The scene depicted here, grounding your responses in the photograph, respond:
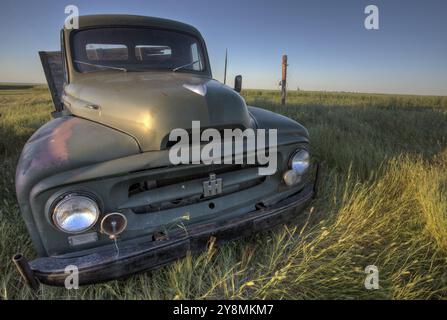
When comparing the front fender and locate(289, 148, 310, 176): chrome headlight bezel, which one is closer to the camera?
the front fender

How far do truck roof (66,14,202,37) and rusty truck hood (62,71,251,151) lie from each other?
911mm

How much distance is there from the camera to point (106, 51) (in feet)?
9.08

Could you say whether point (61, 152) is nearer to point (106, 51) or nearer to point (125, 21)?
point (106, 51)

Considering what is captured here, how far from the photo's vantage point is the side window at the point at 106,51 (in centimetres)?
272

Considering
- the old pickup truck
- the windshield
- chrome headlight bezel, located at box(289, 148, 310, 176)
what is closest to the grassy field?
the old pickup truck

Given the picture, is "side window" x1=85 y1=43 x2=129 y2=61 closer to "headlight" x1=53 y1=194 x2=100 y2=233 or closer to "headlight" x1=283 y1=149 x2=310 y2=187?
"headlight" x1=53 y1=194 x2=100 y2=233

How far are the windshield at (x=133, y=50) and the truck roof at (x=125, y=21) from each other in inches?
2.1

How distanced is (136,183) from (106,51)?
5.96 ft

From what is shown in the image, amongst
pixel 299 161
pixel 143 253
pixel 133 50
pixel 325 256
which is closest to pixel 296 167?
pixel 299 161

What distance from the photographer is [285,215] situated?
202 centimetres

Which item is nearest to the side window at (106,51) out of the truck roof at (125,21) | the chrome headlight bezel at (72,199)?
the truck roof at (125,21)

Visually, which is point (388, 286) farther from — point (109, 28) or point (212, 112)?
point (109, 28)

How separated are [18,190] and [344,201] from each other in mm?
2687

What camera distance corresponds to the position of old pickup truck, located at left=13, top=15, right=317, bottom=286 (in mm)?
1423
